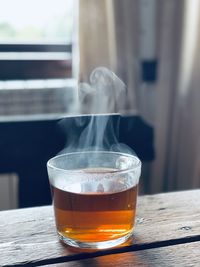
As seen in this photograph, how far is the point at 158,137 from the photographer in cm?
183

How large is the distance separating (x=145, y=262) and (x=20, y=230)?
222 mm

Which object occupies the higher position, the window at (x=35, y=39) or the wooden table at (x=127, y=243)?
the window at (x=35, y=39)

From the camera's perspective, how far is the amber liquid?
0.60 meters

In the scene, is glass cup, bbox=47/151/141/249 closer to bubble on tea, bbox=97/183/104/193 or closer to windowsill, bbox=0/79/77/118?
bubble on tea, bbox=97/183/104/193

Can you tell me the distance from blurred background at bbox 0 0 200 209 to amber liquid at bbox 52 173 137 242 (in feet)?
2.92

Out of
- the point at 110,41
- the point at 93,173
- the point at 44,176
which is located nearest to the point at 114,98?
the point at 93,173

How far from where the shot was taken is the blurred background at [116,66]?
1672mm

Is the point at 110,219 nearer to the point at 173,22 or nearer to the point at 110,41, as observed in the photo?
the point at 110,41

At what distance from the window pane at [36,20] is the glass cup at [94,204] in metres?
1.39

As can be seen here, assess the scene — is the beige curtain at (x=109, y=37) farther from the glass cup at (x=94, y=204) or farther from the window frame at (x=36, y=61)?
the glass cup at (x=94, y=204)

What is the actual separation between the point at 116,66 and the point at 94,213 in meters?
1.17

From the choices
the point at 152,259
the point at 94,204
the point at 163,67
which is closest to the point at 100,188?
the point at 94,204

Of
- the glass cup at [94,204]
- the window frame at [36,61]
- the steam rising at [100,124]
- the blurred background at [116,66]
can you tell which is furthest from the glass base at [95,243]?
the window frame at [36,61]

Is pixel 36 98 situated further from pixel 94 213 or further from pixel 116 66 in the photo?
pixel 94 213
